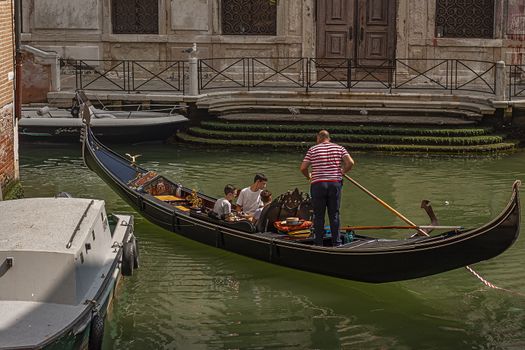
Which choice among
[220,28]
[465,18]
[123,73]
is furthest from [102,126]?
→ [465,18]

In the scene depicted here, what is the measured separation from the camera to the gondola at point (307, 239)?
9.31 m

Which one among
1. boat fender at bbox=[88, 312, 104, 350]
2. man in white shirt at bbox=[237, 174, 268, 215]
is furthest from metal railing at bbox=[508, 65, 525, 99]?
boat fender at bbox=[88, 312, 104, 350]

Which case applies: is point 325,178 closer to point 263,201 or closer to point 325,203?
point 325,203

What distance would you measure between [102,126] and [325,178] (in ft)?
27.7

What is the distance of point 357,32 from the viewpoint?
21.3 m

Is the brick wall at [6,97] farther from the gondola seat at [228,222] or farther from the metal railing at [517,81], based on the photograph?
the metal railing at [517,81]

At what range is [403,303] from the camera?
998 centimetres

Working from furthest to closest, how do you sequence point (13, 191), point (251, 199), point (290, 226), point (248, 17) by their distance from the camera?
point (248, 17) → point (13, 191) → point (251, 199) → point (290, 226)

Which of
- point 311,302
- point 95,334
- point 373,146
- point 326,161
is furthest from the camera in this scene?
point 373,146

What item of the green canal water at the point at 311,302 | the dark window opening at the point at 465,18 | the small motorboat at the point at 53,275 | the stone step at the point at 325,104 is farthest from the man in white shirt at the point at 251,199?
the dark window opening at the point at 465,18

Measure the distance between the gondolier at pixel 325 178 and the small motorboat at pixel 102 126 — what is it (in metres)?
8.17

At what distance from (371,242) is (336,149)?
88 cm

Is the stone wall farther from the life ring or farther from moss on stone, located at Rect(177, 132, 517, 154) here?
the life ring

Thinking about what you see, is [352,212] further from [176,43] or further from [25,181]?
[176,43]
